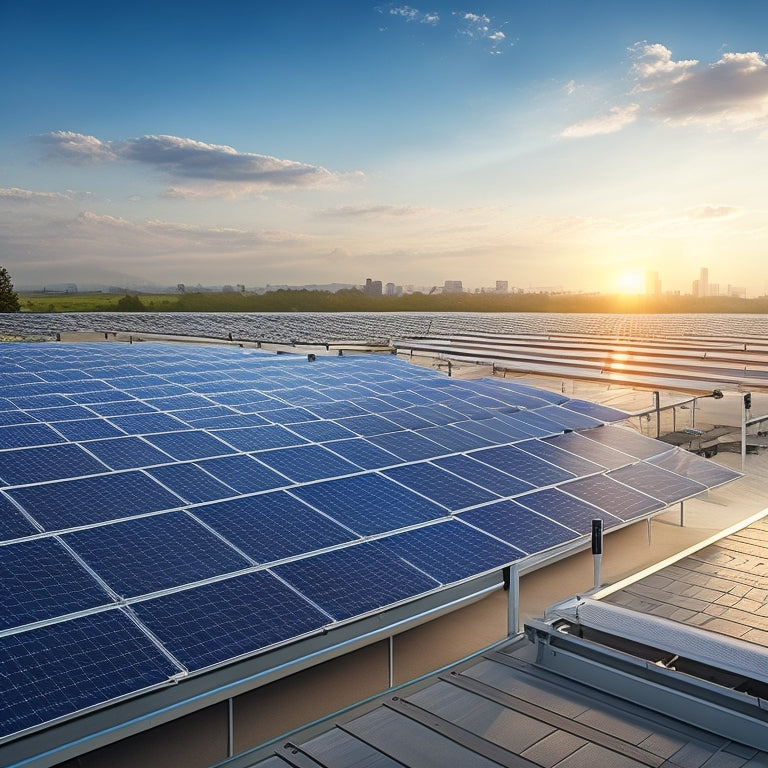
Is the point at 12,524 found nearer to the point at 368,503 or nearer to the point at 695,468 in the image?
the point at 368,503

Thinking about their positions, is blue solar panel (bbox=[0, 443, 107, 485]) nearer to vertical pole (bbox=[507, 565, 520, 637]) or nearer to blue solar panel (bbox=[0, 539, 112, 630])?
blue solar panel (bbox=[0, 539, 112, 630])

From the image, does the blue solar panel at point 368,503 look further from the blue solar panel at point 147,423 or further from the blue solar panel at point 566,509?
the blue solar panel at point 147,423

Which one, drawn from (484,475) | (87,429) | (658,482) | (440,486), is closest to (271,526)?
(440,486)

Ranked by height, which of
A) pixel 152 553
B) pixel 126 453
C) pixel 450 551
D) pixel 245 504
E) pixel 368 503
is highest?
pixel 126 453

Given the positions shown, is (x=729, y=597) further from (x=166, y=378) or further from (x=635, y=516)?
(x=166, y=378)

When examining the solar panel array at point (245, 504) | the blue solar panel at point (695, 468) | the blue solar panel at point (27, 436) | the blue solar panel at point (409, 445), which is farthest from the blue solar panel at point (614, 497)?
the blue solar panel at point (27, 436)

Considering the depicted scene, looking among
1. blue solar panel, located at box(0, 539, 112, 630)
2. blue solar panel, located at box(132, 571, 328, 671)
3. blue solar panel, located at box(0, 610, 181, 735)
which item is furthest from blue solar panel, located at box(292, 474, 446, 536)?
blue solar panel, located at box(0, 610, 181, 735)
